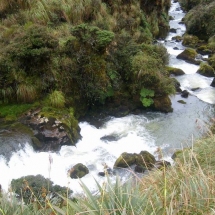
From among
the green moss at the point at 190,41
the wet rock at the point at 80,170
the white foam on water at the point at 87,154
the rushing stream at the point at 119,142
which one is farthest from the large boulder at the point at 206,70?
the wet rock at the point at 80,170

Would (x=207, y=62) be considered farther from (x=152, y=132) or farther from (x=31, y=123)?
(x=31, y=123)

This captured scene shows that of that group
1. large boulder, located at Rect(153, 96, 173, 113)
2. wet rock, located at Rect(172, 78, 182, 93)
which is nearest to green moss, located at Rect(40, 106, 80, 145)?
large boulder, located at Rect(153, 96, 173, 113)

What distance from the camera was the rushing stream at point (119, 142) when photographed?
29.1 feet

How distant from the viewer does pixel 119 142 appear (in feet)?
36.1

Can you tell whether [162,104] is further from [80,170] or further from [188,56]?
[188,56]

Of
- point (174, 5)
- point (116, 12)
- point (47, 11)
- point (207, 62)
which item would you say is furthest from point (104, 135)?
point (174, 5)

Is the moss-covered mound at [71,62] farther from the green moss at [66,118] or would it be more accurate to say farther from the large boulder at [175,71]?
the large boulder at [175,71]

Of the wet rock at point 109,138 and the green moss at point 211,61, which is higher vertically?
the wet rock at point 109,138

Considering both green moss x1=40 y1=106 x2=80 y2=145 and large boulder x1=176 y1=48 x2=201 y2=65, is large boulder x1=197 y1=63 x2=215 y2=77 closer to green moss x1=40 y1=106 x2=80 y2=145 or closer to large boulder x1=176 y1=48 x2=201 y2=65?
large boulder x1=176 y1=48 x2=201 y2=65

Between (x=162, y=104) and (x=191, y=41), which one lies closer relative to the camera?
(x=162, y=104)

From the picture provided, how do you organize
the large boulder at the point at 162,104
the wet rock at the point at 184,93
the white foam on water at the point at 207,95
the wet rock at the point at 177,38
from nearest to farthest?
the large boulder at the point at 162,104, the white foam on water at the point at 207,95, the wet rock at the point at 184,93, the wet rock at the point at 177,38

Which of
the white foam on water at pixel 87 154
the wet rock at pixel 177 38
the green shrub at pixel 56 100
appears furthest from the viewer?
the wet rock at pixel 177 38

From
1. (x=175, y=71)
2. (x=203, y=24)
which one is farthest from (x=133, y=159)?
(x=203, y=24)

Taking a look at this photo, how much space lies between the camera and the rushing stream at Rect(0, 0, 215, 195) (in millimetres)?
8875
